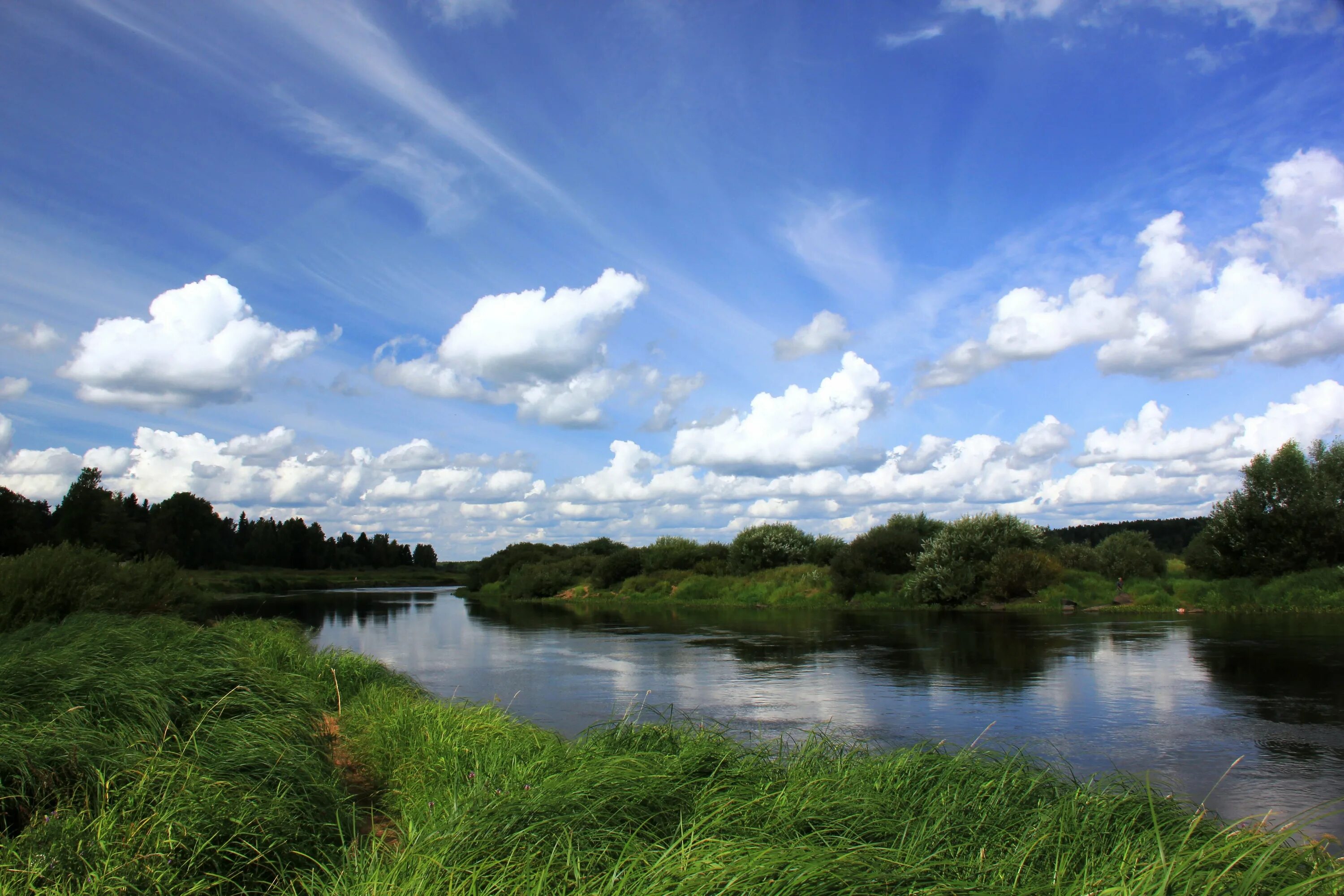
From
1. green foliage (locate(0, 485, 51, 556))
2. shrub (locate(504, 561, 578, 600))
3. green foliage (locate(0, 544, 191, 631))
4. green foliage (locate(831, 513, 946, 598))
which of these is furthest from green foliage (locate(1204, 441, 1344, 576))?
green foliage (locate(0, 485, 51, 556))

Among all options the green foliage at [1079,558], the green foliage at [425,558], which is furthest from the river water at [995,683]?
the green foliage at [425,558]

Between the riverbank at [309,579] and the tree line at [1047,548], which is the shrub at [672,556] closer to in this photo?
the tree line at [1047,548]

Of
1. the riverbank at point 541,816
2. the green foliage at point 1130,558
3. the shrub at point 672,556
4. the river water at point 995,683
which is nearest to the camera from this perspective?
the riverbank at point 541,816

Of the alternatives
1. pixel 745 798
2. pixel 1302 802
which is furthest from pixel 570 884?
pixel 1302 802

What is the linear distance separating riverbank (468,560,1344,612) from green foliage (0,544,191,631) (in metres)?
35.3

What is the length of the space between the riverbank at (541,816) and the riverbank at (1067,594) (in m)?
33.7

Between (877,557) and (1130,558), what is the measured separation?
1399 centimetres

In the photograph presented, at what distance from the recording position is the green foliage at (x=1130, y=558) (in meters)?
45.2

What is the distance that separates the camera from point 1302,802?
29.7ft

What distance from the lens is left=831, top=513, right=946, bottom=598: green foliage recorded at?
165 ft

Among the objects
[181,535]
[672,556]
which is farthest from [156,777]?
[181,535]

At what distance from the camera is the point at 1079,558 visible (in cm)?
4859

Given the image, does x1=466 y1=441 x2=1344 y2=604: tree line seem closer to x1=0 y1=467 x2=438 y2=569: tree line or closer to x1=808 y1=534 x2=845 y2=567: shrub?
x1=808 y1=534 x2=845 y2=567: shrub

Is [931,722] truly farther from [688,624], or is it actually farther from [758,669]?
[688,624]
